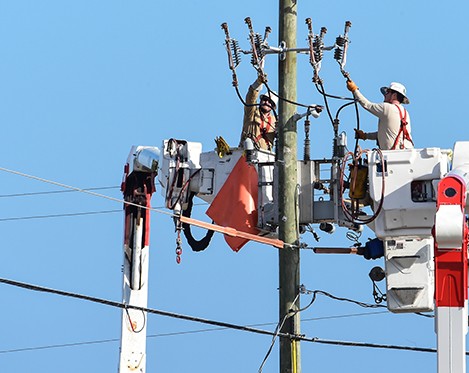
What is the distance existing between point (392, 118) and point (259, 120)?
223 cm

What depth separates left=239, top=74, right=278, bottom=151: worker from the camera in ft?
94.3

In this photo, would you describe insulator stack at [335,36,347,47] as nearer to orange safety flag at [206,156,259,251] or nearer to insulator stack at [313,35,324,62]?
insulator stack at [313,35,324,62]

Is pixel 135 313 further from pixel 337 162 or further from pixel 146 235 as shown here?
pixel 337 162

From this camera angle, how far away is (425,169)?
2650 centimetres

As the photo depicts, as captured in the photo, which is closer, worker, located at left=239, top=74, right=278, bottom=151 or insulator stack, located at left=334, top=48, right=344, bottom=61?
insulator stack, located at left=334, top=48, right=344, bottom=61

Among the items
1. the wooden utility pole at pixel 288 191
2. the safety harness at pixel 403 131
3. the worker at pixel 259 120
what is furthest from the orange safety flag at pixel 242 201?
the safety harness at pixel 403 131

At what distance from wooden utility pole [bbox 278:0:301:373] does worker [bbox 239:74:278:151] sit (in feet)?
3.25

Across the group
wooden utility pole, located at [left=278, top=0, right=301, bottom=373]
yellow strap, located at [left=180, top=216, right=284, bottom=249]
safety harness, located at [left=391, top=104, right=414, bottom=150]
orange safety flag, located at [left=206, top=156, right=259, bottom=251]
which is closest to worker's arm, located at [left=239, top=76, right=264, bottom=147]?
orange safety flag, located at [left=206, top=156, right=259, bottom=251]

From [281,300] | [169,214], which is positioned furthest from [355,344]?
[169,214]

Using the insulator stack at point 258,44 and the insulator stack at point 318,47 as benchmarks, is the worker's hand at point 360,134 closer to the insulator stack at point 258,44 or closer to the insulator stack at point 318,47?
the insulator stack at point 318,47

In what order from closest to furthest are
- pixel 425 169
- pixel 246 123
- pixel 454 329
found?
pixel 454 329
pixel 425 169
pixel 246 123

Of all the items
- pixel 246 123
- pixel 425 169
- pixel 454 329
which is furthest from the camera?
pixel 246 123

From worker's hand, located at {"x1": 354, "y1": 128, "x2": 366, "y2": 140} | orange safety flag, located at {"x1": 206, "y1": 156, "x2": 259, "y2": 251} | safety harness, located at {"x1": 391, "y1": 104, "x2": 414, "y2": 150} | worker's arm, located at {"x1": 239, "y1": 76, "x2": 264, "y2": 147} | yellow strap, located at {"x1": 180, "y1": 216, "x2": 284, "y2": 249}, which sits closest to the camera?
yellow strap, located at {"x1": 180, "y1": 216, "x2": 284, "y2": 249}

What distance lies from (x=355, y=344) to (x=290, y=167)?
2.52m
